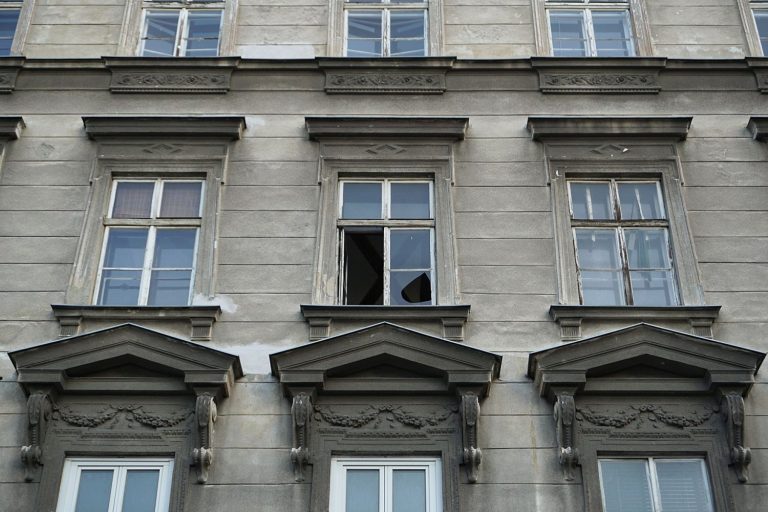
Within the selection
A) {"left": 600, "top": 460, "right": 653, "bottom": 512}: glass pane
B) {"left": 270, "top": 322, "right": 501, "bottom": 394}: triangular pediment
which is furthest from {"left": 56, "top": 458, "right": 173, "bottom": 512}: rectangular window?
{"left": 600, "top": 460, "right": 653, "bottom": 512}: glass pane

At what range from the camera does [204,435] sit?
9742mm

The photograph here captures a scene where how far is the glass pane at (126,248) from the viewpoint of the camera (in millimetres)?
11297

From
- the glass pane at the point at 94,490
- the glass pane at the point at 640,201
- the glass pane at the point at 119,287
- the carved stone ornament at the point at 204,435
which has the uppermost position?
the glass pane at the point at 640,201

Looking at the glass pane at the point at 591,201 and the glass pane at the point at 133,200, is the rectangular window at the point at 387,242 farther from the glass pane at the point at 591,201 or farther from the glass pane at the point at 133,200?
the glass pane at the point at 133,200

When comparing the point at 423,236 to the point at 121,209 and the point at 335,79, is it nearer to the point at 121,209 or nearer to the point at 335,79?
the point at 335,79

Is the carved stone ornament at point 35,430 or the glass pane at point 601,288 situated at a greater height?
the glass pane at point 601,288

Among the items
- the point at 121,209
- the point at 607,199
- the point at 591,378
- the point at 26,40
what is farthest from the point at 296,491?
the point at 26,40

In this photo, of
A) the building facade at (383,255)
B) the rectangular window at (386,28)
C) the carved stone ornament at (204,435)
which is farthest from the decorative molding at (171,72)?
Result: the carved stone ornament at (204,435)

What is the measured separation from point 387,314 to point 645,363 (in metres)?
2.49

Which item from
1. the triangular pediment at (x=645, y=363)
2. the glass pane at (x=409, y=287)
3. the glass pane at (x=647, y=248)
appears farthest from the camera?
the glass pane at (x=647, y=248)

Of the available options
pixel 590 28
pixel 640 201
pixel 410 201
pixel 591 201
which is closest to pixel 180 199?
pixel 410 201

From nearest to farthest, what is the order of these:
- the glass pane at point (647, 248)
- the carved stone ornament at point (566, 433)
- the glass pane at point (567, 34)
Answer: the carved stone ornament at point (566, 433) < the glass pane at point (647, 248) < the glass pane at point (567, 34)

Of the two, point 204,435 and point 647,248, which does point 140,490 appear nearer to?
point 204,435

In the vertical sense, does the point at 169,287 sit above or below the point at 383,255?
below
